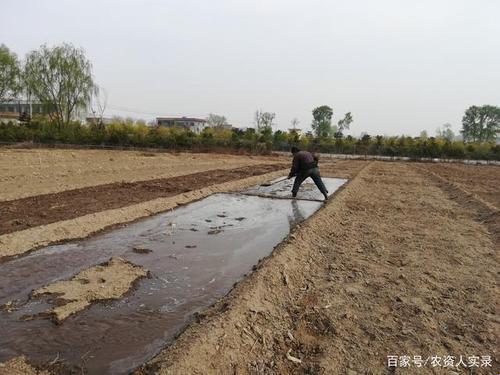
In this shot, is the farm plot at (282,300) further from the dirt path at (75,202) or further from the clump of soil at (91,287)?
the dirt path at (75,202)

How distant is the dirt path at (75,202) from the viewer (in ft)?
23.8

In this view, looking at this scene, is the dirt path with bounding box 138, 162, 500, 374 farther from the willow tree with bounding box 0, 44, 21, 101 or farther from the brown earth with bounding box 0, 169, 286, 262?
the willow tree with bounding box 0, 44, 21, 101

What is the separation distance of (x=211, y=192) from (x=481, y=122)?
64.9m

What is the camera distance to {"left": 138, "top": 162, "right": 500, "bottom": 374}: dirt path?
3.23 meters

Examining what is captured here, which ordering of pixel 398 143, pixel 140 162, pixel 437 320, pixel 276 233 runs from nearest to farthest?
pixel 437 320 → pixel 276 233 → pixel 140 162 → pixel 398 143

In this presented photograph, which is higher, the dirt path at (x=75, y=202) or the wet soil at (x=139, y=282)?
the dirt path at (x=75, y=202)

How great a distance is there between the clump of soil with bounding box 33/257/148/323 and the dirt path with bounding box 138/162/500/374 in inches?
52.5

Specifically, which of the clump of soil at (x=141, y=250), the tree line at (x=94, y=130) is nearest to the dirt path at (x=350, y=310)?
the clump of soil at (x=141, y=250)

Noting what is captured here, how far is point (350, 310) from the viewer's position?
418cm

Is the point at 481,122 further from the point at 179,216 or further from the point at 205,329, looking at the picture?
the point at 205,329

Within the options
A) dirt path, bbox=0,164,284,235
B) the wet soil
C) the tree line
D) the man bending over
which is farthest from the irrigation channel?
the tree line

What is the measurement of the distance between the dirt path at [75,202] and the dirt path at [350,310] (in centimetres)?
441

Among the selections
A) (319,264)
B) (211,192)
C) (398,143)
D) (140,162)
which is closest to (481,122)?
(398,143)

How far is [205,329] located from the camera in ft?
11.3
